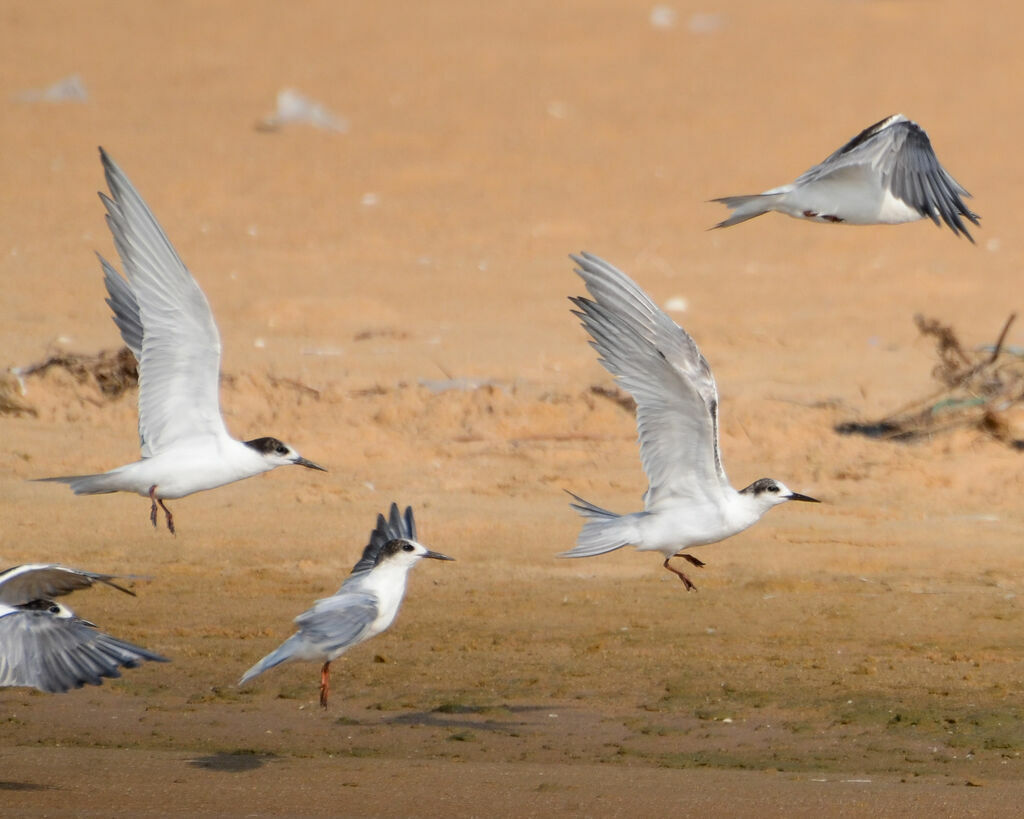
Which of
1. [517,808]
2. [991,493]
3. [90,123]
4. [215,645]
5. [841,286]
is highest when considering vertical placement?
[90,123]

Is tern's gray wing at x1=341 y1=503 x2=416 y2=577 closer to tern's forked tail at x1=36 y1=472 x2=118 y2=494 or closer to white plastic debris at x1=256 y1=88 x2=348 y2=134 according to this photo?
tern's forked tail at x1=36 y1=472 x2=118 y2=494

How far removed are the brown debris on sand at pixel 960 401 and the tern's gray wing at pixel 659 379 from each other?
4.53 meters

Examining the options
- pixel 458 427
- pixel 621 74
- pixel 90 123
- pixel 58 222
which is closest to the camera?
pixel 458 427

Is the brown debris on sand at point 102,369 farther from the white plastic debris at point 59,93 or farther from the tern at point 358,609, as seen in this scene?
the white plastic debris at point 59,93

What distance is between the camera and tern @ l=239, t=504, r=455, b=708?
22.1ft

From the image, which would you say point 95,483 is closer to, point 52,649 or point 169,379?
point 169,379

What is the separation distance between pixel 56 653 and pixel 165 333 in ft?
5.00

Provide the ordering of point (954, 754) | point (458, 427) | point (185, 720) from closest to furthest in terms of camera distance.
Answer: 1. point (954, 754)
2. point (185, 720)
3. point (458, 427)

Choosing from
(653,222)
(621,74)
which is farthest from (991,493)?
(621,74)

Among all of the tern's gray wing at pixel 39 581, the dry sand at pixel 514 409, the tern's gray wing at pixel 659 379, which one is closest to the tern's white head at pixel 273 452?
the tern's gray wing at pixel 39 581

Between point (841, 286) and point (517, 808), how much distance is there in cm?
998

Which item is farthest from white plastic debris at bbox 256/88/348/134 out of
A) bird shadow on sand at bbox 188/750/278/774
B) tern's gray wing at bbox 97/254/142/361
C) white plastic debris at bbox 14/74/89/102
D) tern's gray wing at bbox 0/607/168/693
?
tern's gray wing at bbox 0/607/168/693

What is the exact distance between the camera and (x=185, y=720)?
7812mm

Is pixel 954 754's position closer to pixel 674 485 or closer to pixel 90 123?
pixel 674 485
